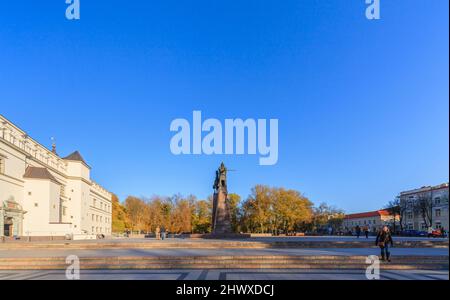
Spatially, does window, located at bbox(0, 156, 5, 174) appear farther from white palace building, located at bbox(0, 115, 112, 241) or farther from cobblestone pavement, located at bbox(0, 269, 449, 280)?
cobblestone pavement, located at bbox(0, 269, 449, 280)

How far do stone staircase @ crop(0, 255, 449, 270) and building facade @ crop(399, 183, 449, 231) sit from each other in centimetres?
6976

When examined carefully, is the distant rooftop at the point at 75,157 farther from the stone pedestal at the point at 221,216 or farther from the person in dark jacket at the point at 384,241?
the person in dark jacket at the point at 384,241

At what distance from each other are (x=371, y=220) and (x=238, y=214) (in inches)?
2470

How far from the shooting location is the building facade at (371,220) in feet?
373

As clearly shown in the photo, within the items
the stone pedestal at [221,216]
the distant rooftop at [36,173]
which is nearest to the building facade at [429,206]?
the stone pedestal at [221,216]

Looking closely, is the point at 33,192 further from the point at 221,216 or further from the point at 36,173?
the point at 221,216

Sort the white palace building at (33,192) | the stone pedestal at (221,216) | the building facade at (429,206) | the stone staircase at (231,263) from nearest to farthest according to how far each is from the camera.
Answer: the stone staircase at (231,263) < the stone pedestal at (221,216) < the white palace building at (33,192) < the building facade at (429,206)

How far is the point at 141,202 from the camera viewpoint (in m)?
101

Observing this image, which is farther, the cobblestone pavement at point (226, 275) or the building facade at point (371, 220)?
the building facade at point (371, 220)

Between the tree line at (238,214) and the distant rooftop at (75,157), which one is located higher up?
the distant rooftop at (75,157)

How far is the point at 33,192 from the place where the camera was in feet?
167

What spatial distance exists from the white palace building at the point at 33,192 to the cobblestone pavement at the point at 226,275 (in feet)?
95.6
